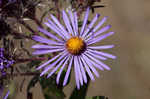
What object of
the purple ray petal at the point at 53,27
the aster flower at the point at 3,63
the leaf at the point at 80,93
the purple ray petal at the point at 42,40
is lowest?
the leaf at the point at 80,93

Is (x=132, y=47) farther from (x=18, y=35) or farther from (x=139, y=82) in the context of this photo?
(x=18, y=35)

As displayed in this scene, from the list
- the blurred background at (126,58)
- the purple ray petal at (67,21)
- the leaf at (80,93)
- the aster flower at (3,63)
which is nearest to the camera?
the aster flower at (3,63)

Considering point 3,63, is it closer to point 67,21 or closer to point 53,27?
point 53,27

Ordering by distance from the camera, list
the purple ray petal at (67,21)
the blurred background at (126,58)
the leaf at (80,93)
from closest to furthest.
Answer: the purple ray petal at (67,21), the leaf at (80,93), the blurred background at (126,58)

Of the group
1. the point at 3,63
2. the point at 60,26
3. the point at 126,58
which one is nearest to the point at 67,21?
the point at 60,26

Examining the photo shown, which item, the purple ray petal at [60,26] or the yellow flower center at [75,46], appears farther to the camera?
the yellow flower center at [75,46]

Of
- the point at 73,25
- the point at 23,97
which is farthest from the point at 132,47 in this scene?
the point at 73,25

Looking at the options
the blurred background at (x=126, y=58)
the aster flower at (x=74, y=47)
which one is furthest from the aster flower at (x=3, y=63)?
the blurred background at (x=126, y=58)

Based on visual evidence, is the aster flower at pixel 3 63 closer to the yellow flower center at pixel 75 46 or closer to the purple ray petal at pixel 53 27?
the purple ray petal at pixel 53 27

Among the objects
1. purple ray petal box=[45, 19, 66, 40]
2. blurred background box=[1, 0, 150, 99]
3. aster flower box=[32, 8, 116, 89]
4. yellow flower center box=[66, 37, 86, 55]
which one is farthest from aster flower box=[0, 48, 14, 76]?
blurred background box=[1, 0, 150, 99]
